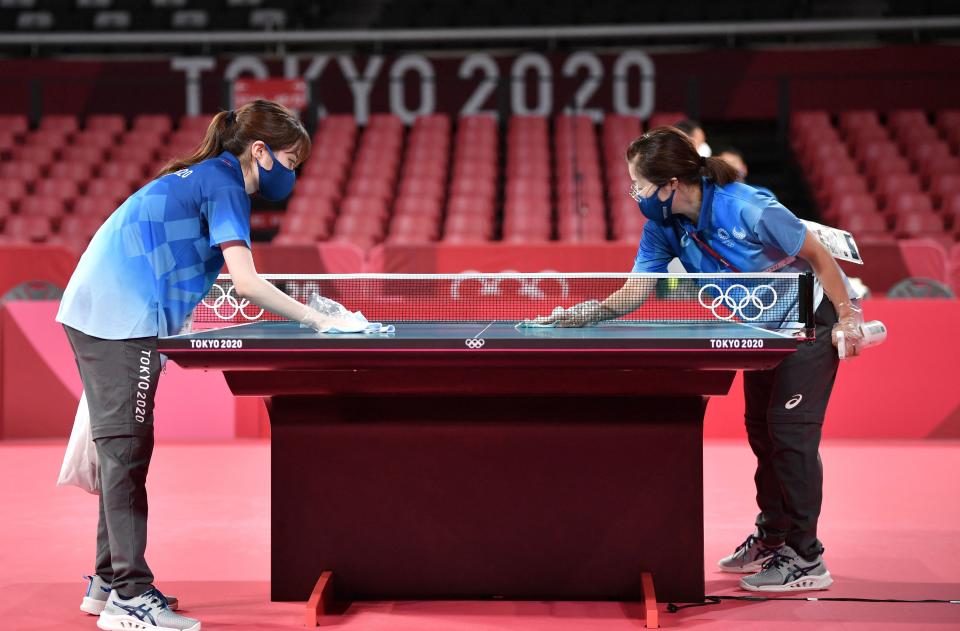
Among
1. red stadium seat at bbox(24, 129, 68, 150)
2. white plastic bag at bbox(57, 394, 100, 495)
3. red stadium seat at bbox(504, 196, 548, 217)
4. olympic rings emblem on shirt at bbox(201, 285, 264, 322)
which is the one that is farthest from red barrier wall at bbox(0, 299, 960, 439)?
red stadium seat at bbox(24, 129, 68, 150)

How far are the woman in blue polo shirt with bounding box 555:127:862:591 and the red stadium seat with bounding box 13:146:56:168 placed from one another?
10692 millimetres

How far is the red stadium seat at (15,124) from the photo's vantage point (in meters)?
13.5

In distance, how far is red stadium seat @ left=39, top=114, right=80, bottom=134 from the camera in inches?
533

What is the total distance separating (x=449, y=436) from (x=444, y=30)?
1230 cm

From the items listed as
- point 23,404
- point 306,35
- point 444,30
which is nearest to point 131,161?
point 306,35

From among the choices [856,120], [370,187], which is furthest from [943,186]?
[370,187]

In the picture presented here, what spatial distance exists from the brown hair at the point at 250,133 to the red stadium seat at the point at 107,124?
11.1 metres

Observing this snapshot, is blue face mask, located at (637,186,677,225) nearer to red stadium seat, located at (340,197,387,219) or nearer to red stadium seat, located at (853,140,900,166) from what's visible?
red stadium seat, located at (340,197,387,219)

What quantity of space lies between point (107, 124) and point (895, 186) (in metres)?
9.59

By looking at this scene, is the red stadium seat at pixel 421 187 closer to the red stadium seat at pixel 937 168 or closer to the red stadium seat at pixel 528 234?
the red stadium seat at pixel 528 234

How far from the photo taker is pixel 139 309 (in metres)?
3.01

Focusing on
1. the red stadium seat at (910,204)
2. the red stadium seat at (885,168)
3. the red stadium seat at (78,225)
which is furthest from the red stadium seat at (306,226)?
the red stadium seat at (885,168)

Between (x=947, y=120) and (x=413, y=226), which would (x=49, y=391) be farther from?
(x=947, y=120)

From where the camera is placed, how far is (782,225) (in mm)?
3207
